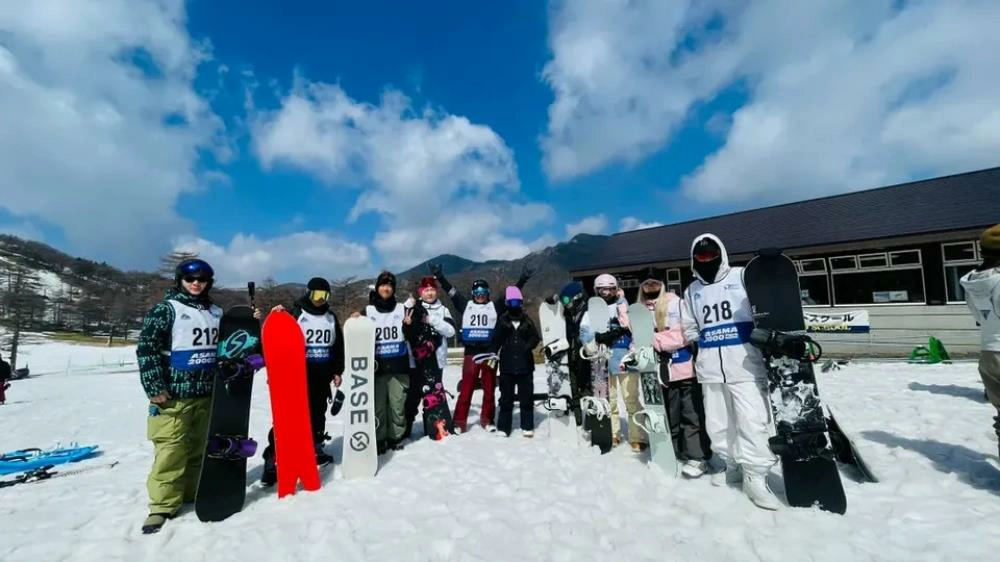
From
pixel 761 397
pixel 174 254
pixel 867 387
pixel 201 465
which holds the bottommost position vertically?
pixel 867 387

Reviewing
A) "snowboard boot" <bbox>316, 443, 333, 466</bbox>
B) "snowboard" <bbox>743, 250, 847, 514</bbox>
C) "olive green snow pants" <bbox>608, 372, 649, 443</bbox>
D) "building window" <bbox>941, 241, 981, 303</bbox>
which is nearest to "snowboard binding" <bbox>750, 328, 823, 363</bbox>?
"snowboard" <bbox>743, 250, 847, 514</bbox>

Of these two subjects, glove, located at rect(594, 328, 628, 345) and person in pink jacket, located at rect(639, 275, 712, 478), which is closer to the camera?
person in pink jacket, located at rect(639, 275, 712, 478)

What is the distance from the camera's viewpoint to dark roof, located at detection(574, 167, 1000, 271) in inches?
526

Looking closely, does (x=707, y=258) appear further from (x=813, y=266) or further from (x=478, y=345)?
(x=813, y=266)

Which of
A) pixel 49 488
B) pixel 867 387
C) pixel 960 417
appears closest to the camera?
pixel 49 488

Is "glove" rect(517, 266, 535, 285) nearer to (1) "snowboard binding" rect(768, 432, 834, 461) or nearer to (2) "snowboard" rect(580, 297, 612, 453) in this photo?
(2) "snowboard" rect(580, 297, 612, 453)

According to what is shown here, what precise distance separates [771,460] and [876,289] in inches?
596

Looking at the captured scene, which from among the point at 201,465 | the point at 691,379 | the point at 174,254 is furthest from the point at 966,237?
the point at 174,254

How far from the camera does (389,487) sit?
409 centimetres

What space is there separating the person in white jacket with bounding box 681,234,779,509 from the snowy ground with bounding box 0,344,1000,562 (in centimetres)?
28

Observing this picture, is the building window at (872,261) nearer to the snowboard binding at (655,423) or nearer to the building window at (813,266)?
the building window at (813,266)

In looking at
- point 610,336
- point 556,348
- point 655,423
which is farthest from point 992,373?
point 556,348

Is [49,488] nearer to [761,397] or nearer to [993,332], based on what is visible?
[761,397]

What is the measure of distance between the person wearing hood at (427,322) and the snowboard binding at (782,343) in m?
3.62
